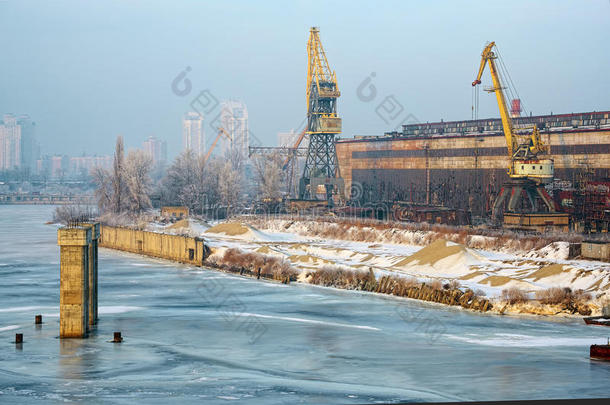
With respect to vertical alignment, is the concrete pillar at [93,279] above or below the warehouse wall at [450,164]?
below

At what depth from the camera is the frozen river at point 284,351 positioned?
75.5 feet

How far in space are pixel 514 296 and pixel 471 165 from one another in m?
44.3

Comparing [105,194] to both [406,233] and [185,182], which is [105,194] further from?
[406,233]

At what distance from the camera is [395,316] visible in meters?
37.1

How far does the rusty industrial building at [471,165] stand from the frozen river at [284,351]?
31217 mm

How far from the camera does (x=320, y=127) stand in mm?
96875

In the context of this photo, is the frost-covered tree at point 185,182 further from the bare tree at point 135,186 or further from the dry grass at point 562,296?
the dry grass at point 562,296

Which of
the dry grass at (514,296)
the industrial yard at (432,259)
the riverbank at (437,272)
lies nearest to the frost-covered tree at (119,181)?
the industrial yard at (432,259)

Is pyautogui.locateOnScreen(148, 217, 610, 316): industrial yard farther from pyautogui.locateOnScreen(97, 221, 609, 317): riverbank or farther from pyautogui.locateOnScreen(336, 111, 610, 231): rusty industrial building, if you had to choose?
pyautogui.locateOnScreen(336, 111, 610, 231): rusty industrial building

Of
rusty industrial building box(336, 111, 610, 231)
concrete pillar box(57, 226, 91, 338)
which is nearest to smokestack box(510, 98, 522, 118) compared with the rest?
rusty industrial building box(336, 111, 610, 231)

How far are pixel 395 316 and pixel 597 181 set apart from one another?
118 ft

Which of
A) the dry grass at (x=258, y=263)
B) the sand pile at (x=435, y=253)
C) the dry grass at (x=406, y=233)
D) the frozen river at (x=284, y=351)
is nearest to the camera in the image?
the frozen river at (x=284, y=351)

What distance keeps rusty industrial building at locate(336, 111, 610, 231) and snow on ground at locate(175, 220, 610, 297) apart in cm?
1399

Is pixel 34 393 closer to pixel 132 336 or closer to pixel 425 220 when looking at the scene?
pixel 132 336
